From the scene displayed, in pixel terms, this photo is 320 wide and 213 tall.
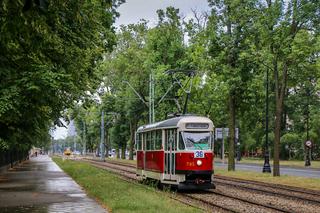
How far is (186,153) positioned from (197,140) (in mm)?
851

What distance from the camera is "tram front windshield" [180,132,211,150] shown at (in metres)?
22.7

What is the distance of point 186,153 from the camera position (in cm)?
2247

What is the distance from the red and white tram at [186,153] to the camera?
883 inches

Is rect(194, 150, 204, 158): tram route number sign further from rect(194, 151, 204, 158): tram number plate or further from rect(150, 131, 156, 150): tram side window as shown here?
rect(150, 131, 156, 150): tram side window

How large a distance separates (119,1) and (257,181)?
12725 millimetres

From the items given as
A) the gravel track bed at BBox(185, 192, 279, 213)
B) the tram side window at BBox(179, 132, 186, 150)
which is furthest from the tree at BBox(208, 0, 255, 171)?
the gravel track bed at BBox(185, 192, 279, 213)

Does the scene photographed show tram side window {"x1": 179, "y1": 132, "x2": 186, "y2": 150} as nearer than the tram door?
Yes

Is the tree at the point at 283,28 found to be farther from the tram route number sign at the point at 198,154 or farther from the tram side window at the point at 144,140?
the tram route number sign at the point at 198,154

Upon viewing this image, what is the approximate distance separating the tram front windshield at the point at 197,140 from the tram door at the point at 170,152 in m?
0.50

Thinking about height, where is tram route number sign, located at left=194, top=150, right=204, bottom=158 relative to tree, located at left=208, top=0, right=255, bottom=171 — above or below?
below

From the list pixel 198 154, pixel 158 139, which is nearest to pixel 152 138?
pixel 158 139

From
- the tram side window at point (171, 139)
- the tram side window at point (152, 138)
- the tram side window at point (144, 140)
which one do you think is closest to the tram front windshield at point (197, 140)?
the tram side window at point (171, 139)

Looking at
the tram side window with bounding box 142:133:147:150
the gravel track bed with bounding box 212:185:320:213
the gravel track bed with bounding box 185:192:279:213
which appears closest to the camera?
the gravel track bed with bounding box 185:192:279:213

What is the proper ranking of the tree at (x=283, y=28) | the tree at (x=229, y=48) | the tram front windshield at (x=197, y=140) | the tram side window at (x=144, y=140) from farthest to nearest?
1. the tree at (x=229, y=48)
2. the tree at (x=283, y=28)
3. the tram side window at (x=144, y=140)
4. the tram front windshield at (x=197, y=140)
